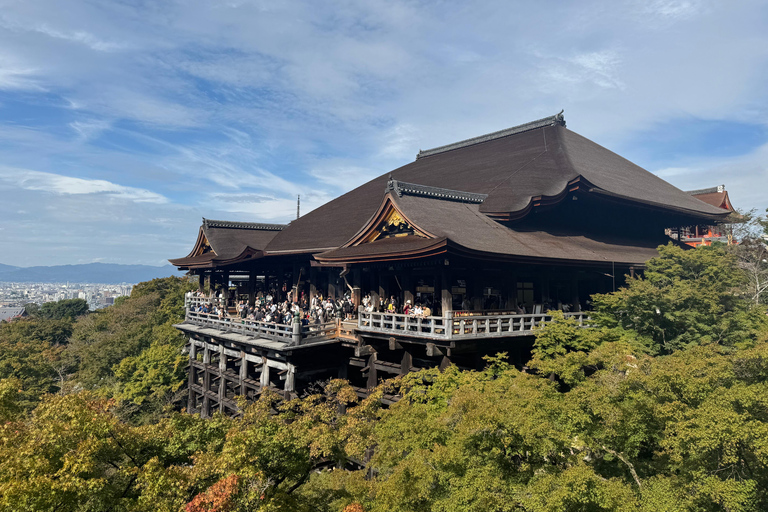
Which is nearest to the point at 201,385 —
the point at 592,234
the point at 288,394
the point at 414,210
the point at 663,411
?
the point at 288,394

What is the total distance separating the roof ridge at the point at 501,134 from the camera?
33.5 m

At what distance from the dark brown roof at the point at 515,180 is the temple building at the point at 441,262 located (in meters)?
0.15

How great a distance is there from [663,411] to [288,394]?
49.5ft

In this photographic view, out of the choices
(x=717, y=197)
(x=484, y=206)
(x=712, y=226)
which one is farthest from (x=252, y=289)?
(x=717, y=197)

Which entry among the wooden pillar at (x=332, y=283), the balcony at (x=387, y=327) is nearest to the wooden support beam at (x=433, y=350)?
the balcony at (x=387, y=327)

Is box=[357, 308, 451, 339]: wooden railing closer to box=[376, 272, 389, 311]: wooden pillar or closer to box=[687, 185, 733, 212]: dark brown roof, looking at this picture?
box=[376, 272, 389, 311]: wooden pillar

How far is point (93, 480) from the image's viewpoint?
7859mm

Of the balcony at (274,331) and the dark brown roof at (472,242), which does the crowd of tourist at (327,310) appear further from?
the dark brown roof at (472,242)

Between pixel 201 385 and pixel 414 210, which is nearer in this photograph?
pixel 414 210

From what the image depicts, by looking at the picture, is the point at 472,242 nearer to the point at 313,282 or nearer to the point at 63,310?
the point at 313,282

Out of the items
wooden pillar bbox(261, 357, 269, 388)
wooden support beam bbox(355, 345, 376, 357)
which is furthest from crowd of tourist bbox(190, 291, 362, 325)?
wooden support beam bbox(355, 345, 376, 357)

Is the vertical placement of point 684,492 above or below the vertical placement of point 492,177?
below

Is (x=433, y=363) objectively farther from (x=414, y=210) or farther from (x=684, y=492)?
(x=684, y=492)

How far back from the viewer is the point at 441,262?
679 inches
